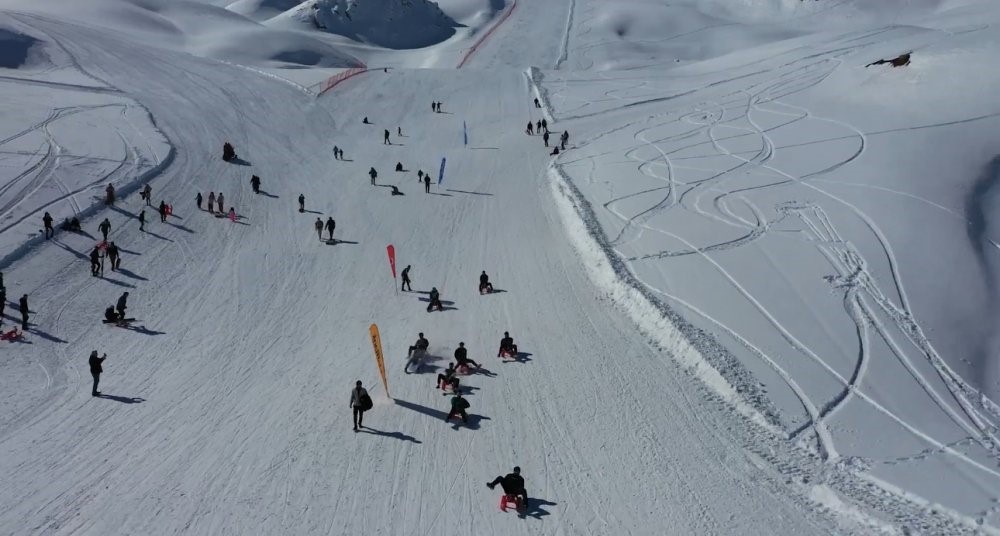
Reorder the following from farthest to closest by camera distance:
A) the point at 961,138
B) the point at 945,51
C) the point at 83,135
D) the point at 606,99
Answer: the point at 606,99, the point at 945,51, the point at 83,135, the point at 961,138

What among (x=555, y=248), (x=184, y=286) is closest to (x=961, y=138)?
(x=555, y=248)

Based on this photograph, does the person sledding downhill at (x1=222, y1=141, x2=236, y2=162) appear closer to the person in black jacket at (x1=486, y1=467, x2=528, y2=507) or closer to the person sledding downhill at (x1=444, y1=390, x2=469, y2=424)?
the person sledding downhill at (x1=444, y1=390, x2=469, y2=424)

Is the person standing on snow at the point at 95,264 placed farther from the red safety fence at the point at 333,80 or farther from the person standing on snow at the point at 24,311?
the red safety fence at the point at 333,80

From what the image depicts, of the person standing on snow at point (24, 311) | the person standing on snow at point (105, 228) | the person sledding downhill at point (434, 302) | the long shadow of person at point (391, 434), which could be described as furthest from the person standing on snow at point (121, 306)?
the long shadow of person at point (391, 434)

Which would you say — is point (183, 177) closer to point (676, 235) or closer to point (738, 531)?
point (676, 235)

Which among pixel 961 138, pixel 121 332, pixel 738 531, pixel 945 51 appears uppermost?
pixel 945 51

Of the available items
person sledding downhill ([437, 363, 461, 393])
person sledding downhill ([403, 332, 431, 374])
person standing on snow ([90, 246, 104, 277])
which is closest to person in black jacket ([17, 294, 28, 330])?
person standing on snow ([90, 246, 104, 277])
